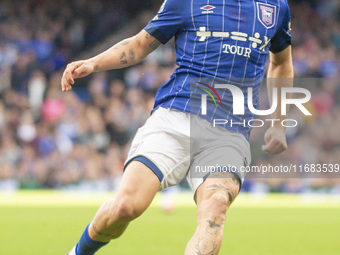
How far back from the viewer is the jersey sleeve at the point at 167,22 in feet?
13.9

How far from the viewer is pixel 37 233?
7797 mm

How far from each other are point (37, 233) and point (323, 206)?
7113 mm

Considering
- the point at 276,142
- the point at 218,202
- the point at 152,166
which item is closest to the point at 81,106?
the point at 276,142

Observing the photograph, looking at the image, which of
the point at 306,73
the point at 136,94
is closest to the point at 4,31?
the point at 136,94

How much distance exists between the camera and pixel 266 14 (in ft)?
14.0

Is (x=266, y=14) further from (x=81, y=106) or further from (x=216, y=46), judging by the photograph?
(x=81, y=106)

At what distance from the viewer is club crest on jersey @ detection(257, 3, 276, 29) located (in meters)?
4.23

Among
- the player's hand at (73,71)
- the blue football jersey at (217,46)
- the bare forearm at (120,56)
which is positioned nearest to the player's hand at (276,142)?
the blue football jersey at (217,46)

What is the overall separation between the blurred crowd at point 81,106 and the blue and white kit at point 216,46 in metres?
8.31

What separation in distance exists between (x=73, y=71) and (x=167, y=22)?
0.71m

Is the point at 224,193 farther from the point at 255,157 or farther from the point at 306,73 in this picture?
the point at 306,73

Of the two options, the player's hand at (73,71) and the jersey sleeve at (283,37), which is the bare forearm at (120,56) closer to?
the player's hand at (73,71)

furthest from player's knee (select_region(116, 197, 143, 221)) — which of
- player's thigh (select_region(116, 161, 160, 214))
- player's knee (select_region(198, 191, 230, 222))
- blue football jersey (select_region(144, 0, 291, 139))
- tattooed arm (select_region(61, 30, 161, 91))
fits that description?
tattooed arm (select_region(61, 30, 161, 91))

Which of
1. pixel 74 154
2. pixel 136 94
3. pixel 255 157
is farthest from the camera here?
pixel 136 94
